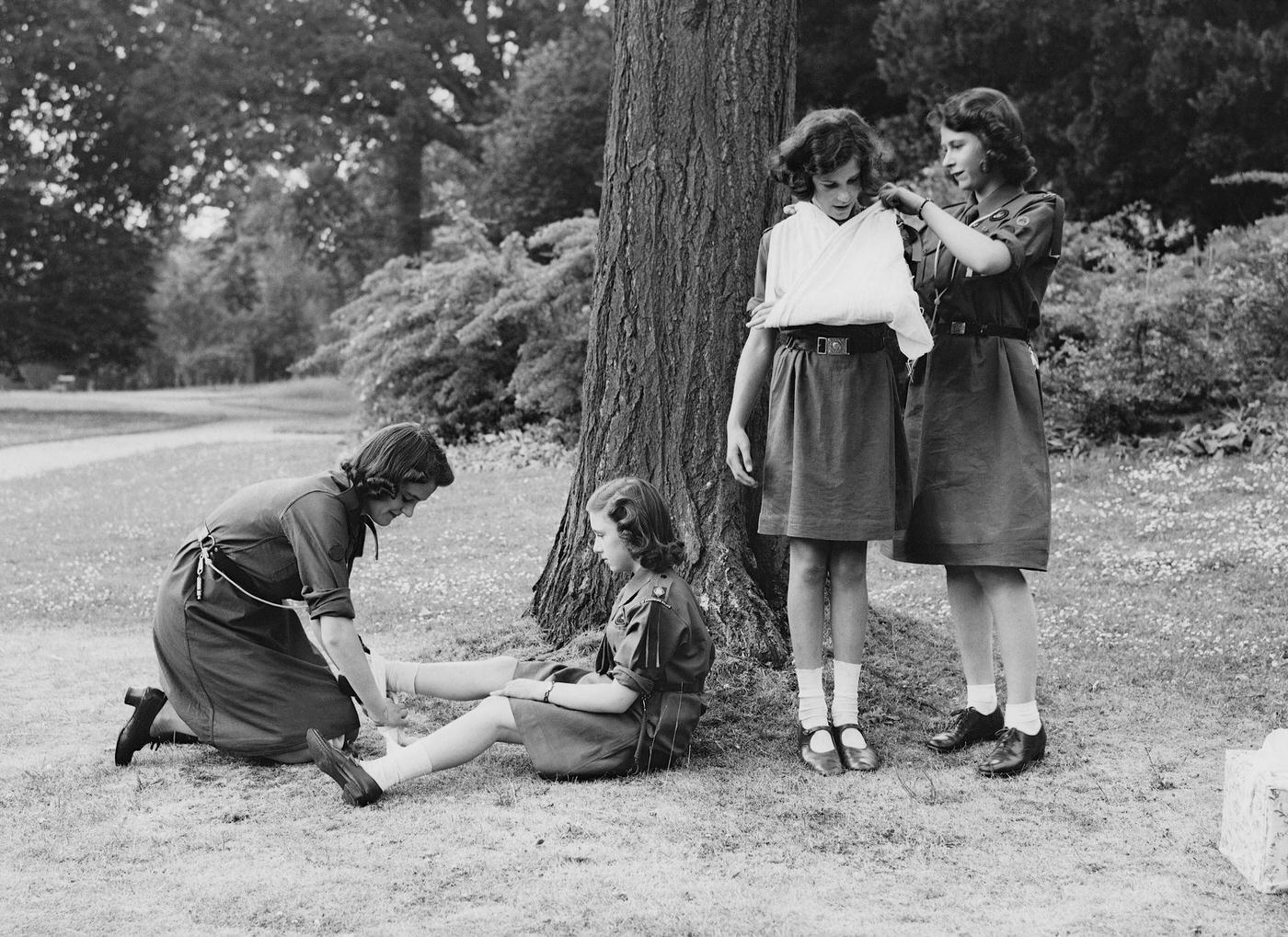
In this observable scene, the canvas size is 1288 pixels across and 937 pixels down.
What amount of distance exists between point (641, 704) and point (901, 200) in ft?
5.35

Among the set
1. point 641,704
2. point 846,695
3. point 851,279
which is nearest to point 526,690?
point 641,704

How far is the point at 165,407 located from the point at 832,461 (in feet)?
86.8

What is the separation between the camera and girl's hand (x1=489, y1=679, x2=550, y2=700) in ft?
12.5

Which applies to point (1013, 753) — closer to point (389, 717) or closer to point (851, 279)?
point (851, 279)

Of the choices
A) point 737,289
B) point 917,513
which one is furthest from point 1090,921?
point 737,289

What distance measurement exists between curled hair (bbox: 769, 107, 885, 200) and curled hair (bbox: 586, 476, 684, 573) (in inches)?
40.0

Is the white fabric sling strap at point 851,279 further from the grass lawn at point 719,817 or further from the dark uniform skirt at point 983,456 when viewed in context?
the grass lawn at point 719,817

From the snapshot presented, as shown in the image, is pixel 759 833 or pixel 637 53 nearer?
pixel 759 833

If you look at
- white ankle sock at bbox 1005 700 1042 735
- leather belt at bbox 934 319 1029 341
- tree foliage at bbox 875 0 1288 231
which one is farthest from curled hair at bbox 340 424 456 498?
tree foliage at bbox 875 0 1288 231

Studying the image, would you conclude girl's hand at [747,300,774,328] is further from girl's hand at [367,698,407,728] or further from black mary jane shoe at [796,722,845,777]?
girl's hand at [367,698,407,728]

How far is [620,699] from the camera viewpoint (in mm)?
3768

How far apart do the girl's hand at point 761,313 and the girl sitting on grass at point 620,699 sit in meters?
0.59

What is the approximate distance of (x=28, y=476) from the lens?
45.9 ft

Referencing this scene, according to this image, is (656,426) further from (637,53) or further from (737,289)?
(637,53)
